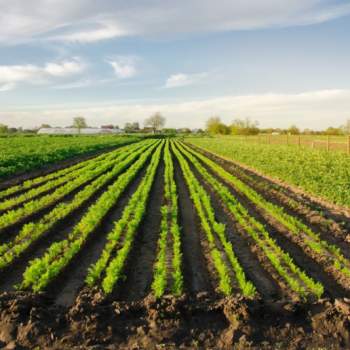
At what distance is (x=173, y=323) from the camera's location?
5.16 m

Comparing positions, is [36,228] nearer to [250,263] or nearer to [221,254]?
[221,254]

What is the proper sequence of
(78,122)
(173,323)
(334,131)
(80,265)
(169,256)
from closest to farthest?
(173,323) → (80,265) → (169,256) → (334,131) → (78,122)

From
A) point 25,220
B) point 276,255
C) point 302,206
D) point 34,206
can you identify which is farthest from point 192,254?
point 34,206

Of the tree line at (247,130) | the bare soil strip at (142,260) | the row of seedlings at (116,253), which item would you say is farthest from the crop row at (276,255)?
the tree line at (247,130)

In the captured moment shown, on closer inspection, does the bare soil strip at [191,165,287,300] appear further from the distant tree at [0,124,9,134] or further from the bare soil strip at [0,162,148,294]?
the distant tree at [0,124,9,134]

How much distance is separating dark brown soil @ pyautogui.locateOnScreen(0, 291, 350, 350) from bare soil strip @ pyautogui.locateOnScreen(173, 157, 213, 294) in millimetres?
617

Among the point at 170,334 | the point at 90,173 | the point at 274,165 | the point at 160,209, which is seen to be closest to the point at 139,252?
the point at 170,334

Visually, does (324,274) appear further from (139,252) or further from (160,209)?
(160,209)

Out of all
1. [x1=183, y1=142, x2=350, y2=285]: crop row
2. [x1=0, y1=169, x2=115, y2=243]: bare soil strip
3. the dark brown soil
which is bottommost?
the dark brown soil

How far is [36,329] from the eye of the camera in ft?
16.4

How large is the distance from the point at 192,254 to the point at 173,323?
8.75 ft

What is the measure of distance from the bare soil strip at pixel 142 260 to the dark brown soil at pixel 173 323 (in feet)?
1.70

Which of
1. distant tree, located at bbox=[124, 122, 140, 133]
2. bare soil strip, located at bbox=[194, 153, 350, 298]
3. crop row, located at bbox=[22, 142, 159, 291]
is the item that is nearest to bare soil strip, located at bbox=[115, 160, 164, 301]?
crop row, located at bbox=[22, 142, 159, 291]

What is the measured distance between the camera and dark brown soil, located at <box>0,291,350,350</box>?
4801 mm
